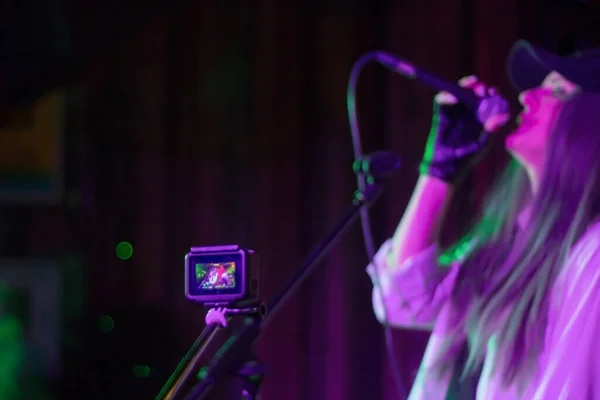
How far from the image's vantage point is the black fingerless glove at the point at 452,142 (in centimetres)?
142

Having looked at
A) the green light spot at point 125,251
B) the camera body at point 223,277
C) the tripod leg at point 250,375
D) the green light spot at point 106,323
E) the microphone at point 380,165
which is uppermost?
the microphone at point 380,165

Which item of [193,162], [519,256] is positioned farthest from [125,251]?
[519,256]

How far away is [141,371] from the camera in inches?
70.4

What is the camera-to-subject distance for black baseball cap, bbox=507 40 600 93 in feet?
4.29

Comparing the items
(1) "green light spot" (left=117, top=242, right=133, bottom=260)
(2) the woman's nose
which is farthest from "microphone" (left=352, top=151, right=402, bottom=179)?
(1) "green light spot" (left=117, top=242, right=133, bottom=260)

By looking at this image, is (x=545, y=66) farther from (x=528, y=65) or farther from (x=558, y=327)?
(x=558, y=327)

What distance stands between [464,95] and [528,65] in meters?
0.14

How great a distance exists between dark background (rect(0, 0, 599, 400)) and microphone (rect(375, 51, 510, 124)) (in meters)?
0.06

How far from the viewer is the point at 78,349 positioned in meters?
1.81

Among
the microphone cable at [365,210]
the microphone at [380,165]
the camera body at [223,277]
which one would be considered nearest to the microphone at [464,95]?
the microphone cable at [365,210]

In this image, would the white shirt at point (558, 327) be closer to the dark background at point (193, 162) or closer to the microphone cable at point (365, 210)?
the microphone cable at point (365, 210)

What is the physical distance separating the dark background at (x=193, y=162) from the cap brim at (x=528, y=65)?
292mm

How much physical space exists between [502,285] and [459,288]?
0.30 feet

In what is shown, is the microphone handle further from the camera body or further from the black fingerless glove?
the camera body
